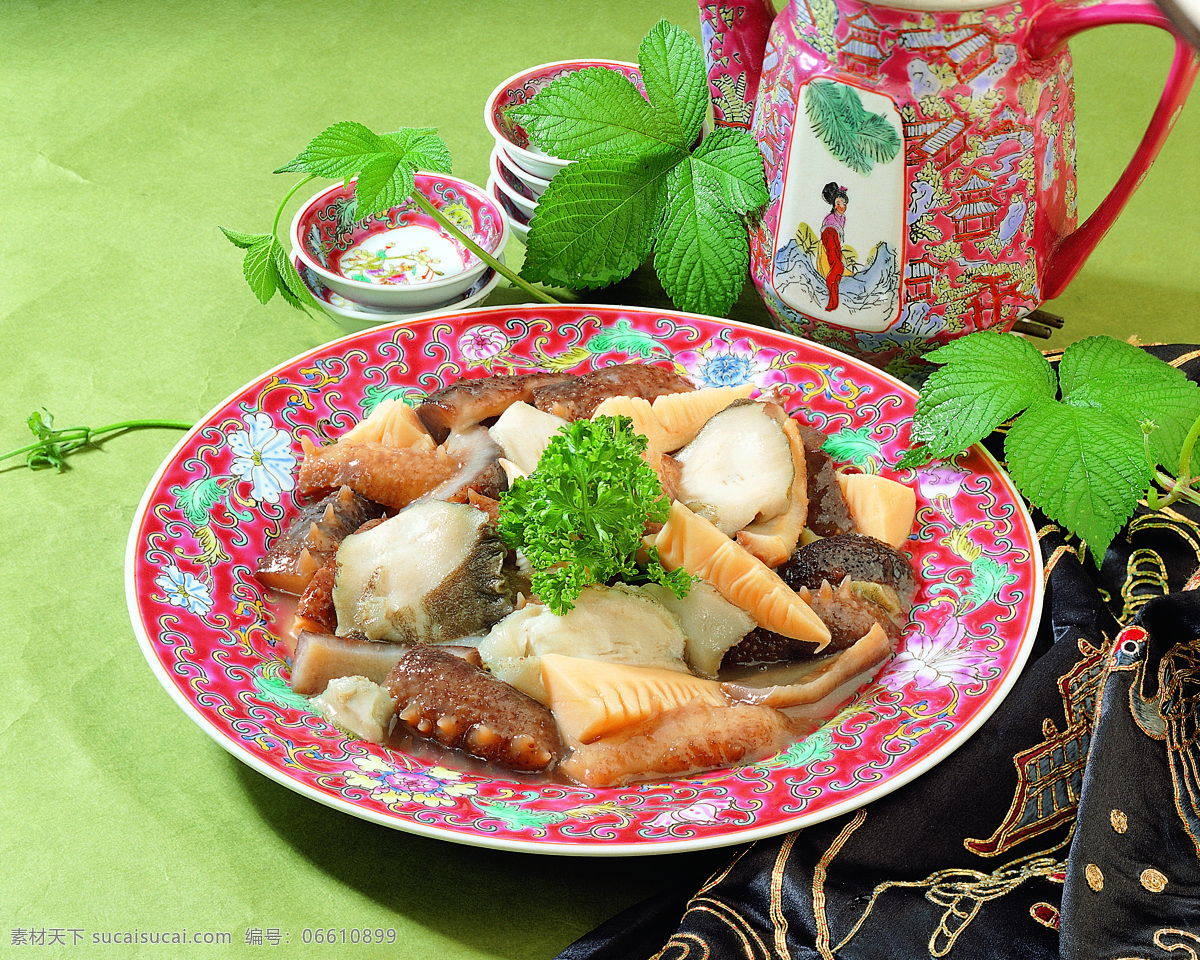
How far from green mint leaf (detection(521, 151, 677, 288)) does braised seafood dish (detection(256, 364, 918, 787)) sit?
0.41 m

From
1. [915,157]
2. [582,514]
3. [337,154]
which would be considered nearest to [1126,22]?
Answer: [915,157]

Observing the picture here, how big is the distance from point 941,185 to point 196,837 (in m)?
1.31

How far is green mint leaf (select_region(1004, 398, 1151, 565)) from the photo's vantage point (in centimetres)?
142

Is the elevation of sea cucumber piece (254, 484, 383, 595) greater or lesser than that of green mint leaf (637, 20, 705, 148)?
lesser

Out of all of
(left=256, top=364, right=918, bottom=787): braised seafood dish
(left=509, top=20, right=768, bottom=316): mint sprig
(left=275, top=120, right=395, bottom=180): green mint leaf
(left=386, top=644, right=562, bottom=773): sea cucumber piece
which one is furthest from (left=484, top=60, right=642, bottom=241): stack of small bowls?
(left=386, top=644, right=562, bottom=773): sea cucumber piece

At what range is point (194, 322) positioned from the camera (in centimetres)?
219

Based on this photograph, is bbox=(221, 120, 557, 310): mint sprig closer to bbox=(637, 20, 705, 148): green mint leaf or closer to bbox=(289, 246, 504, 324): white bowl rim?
bbox=(289, 246, 504, 324): white bowl rim

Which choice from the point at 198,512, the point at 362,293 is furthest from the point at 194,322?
the point at 198,512

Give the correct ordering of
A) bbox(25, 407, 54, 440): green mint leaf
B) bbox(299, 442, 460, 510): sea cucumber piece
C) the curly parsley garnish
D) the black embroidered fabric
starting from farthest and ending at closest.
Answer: bbox(25, 407, 54, 440): green mint leaf < bbox(299, 442, 460, 510): sea cucumber piece < the curly parsley garnish < the black embroidered fabric

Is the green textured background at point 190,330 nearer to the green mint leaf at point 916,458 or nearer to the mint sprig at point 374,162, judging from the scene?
the mint sprig at point 374,162

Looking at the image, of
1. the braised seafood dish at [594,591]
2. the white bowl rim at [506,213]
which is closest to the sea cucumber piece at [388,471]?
the braised seafood dish at [594,591]

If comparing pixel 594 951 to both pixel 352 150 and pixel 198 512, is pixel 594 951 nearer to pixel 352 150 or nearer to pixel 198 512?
pixel 198 512

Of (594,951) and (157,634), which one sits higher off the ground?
(157,634)

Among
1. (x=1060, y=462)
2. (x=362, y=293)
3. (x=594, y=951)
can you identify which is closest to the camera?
(x=594, y=951)
